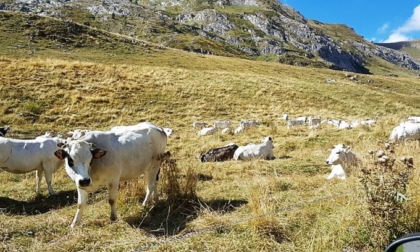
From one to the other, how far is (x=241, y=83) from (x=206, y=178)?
116ft

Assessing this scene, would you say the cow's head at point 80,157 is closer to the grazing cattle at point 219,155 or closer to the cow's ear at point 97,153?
the cow's ear at point 97,153

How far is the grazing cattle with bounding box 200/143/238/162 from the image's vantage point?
15.6 m

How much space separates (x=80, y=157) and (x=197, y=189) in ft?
12.1

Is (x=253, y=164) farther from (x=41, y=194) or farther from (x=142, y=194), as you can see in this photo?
(x=41, y=194)

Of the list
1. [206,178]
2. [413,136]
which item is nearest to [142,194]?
[206,178]

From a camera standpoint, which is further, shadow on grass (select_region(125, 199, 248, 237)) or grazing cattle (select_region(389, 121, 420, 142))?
grazing cattle (select_region(389, 121, 420, 142))

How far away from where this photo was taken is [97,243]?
246 inches

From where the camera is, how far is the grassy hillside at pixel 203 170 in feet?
19.9

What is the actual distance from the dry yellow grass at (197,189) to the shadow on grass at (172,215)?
30 millimetres

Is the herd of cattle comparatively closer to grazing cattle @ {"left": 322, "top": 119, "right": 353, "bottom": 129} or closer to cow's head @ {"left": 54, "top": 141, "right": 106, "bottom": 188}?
cow's head @ {"left": 54, "top": 141, "right": 106, "bottom": 188}

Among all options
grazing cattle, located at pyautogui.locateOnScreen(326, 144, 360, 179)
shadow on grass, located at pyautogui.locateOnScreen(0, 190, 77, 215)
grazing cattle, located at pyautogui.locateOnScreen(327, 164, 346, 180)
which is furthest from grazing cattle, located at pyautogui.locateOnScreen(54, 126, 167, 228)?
grazing cattle, located at pyautogui.locateOnScreen(326, 144, 360, 179)

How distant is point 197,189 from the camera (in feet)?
33.4

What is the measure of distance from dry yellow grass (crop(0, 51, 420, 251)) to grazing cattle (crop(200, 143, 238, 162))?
0.77 meters

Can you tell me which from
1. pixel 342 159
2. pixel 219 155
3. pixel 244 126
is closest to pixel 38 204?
pixel 219 155
